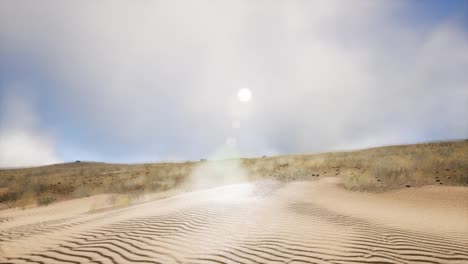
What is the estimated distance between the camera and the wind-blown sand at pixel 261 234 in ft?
16.1

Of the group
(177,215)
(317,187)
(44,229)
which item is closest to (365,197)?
(317,187)

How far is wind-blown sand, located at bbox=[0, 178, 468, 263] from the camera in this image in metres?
4.91

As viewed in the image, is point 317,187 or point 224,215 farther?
point 317,187

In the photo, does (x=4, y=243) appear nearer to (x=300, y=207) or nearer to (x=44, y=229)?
(x=44, y=229)

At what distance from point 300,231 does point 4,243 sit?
5.80m

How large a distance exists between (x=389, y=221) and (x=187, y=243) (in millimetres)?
5012

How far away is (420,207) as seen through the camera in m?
9.65

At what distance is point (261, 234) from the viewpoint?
5.85 meters

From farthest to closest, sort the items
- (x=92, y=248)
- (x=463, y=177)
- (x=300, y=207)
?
(x=463, y=177) < (x=300, y=207) < (x=92, y=248)

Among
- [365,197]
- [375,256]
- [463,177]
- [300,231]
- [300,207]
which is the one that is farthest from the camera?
[463,177]

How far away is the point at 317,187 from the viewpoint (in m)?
11.4

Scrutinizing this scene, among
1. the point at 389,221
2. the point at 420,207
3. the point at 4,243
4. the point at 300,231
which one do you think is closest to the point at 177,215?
the point at 300,231

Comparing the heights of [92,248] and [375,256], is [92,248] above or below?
above

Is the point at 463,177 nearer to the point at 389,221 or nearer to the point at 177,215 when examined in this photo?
the point at 389,221
